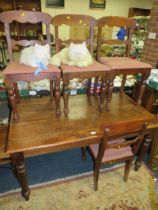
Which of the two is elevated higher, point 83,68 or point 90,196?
point 83,68

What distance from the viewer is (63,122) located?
1438 mm

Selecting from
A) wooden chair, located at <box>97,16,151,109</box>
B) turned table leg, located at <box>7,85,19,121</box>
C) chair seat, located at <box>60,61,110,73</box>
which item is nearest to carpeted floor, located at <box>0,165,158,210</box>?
turned table leg, located at <box>7,85,19,121</box>

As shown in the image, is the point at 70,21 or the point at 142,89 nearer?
the point at 70,21

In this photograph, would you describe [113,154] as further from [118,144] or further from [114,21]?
[114,21]

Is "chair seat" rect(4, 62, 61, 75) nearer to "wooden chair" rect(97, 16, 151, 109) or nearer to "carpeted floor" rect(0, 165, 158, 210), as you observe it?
"wooden chair" rect(97, 16, 151, 109)

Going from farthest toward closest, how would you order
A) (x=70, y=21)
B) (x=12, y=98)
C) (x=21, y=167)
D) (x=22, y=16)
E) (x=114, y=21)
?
(x=114, y=21) → (x=70, y=21) → (x=22, y=16) → (x=12, y=98) → (x=21, y=167)

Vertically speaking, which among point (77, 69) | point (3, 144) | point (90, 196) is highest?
point (77, 69)

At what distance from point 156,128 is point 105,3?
500cm

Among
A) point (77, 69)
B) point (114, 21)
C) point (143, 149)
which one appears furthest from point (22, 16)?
point (143, 149)

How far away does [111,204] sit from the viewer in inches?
56.1

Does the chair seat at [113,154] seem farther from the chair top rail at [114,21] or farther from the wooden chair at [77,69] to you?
the chair top rail at [114,21]

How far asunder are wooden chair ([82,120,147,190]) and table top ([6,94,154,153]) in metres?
0.13

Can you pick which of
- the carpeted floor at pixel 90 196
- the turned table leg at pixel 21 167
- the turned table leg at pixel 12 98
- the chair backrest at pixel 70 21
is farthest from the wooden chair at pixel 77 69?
the carpeted floor at pixel 90 196

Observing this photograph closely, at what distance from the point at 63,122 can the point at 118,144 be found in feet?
1.60
